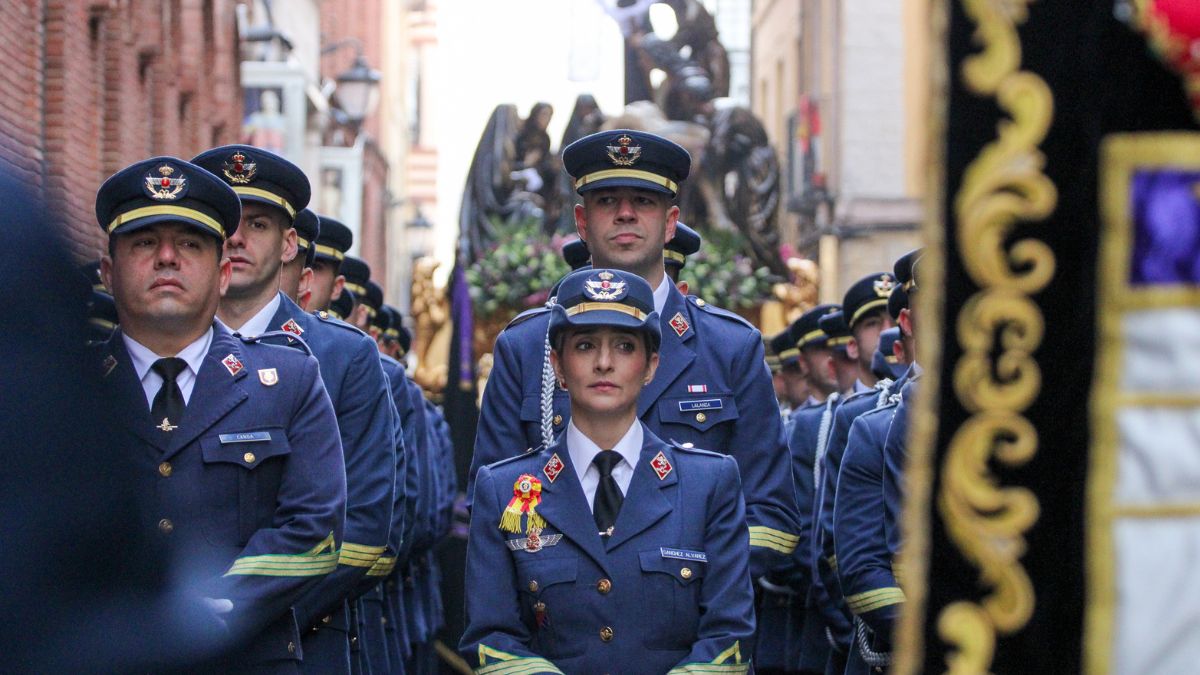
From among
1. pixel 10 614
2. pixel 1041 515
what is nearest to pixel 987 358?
pixel 1041 515

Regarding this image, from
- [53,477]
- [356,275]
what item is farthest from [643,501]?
[356,275]

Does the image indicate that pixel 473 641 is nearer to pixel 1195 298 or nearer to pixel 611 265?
pixel 611 265

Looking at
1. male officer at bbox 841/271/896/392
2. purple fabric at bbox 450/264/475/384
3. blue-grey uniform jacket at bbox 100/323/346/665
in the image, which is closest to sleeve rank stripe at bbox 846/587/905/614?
blue-grey uniform jacket at bbox 100/323/346/665

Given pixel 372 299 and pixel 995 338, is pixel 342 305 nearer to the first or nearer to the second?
pixel 372 299

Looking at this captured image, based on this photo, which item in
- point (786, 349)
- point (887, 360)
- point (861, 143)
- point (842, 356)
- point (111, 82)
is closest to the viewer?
point (887, 360)

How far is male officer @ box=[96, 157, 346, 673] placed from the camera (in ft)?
18.0

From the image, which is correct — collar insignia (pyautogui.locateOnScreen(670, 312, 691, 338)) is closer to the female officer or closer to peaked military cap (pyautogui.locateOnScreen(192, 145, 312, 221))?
the female officer

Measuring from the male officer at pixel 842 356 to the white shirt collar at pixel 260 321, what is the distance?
4.53 m

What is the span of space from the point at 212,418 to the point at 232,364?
18 centimetres

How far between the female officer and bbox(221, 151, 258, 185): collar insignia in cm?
169

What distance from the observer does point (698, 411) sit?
6.78 meters

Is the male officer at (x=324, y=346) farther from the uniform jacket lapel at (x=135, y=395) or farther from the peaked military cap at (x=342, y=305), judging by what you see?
the peaked military cap at (x=342, y=305)

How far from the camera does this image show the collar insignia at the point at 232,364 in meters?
5.67

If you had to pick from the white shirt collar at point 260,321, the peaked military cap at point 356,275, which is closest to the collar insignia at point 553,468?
the white shirt collar at point 260,321
